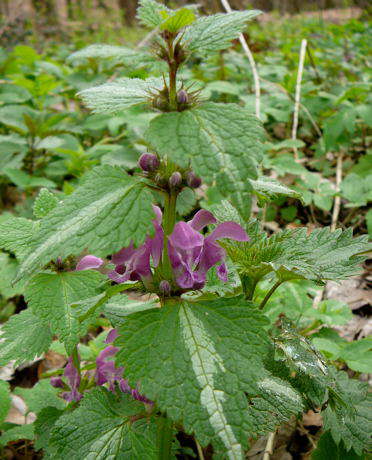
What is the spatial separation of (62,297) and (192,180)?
526 mm

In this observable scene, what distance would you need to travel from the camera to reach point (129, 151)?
2.99 meters

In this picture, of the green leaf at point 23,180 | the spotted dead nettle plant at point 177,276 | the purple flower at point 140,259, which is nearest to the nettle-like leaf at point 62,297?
the spotted dead nettle plant at point 177,276

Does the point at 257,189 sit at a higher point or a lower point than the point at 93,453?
higher

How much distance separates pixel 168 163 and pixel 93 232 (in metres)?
0.22

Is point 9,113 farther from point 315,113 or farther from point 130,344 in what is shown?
point 130,344

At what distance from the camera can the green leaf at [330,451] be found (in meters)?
1.26

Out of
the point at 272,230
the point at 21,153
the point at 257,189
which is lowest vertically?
the point at 272,230

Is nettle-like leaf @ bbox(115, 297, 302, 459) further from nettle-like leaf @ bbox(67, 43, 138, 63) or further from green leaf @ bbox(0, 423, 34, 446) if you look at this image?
green leaf @ bbox(0, 423, 34, 446)

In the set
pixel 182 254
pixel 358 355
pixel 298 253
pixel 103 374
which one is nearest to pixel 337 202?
pixel 358 355

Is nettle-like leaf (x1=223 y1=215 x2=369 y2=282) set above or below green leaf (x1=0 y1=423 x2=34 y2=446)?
above

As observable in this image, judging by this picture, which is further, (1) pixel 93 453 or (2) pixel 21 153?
(2) pixel 21 153

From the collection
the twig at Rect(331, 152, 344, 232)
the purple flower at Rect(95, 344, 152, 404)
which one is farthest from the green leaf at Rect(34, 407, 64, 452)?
the twig at Rect(331, 152, 344, 232)

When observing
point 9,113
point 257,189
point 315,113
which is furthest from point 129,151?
point 257,189

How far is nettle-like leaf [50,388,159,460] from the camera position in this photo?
3.26ft
